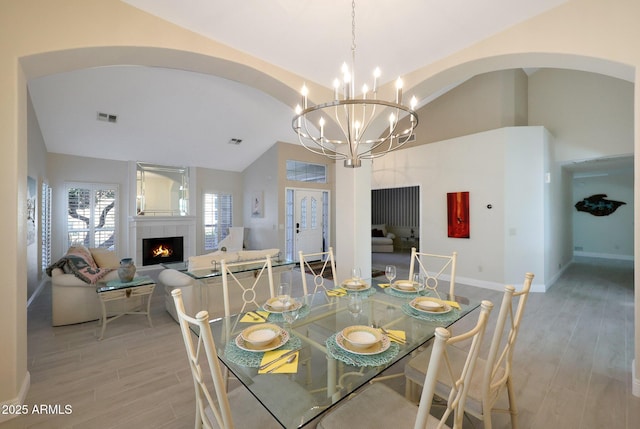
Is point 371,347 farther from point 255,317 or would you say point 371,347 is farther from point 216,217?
point 216,217

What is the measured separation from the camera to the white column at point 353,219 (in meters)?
3.84

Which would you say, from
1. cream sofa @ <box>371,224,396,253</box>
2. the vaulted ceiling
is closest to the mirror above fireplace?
the vaulted ceiling

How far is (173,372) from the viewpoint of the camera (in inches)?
91.1

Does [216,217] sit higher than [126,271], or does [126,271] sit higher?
[216,217]

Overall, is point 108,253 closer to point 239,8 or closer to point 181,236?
point 181,236

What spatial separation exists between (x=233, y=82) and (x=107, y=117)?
2.37m

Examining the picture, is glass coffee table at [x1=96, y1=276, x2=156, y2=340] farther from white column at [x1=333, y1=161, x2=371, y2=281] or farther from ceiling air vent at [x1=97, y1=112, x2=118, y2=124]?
ceiling air vent at [x1=97, y1=112, x2=118, y2=124]

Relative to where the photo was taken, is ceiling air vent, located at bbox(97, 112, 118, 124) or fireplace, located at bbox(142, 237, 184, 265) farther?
fireplace, located at bbox(142, 237, 184, 265)

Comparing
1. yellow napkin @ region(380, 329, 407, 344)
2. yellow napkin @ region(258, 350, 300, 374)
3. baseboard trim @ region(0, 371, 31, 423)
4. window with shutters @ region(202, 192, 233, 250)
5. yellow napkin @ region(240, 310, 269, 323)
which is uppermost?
→ window with shutters @ region(202, 192, 233, 250)

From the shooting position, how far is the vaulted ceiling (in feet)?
7.27

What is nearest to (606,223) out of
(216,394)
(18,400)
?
(216,394)

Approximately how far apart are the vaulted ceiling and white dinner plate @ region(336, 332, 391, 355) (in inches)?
95.0

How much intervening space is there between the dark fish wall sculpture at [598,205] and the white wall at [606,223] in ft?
0.30

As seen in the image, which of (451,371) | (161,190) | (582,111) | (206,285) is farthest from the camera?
(161,190)
